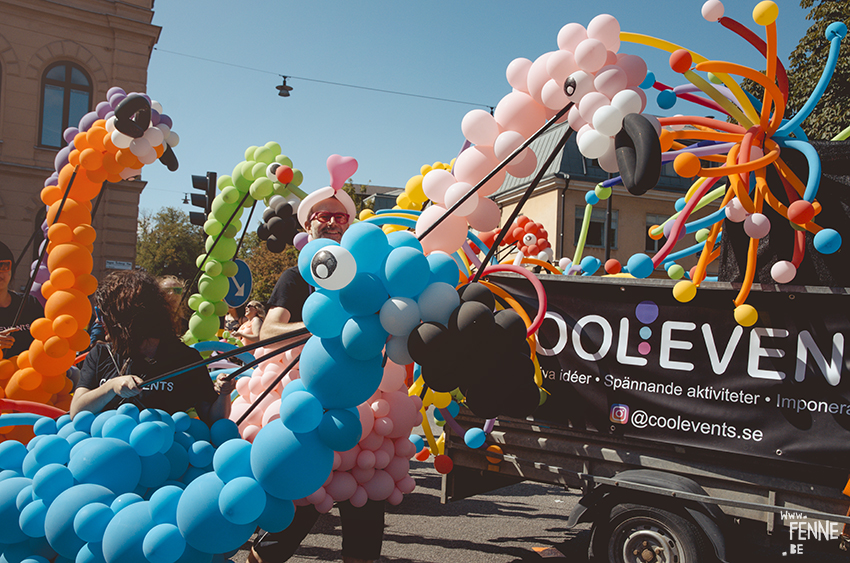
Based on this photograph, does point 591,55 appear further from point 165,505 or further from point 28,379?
point 28,379

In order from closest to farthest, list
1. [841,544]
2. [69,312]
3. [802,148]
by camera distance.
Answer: [841,544]
[802,148]
[69,312]

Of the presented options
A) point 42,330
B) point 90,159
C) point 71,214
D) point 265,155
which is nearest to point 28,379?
point 42,330

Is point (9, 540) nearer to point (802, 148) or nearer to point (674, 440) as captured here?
point (674, 440)

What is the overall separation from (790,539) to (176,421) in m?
3.37

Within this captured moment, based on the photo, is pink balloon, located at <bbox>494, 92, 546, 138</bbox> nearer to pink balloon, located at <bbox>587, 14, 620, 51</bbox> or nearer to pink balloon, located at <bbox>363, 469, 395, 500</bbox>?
pink balloon, located at <bbox>587, 14, 620, 51</bbox>

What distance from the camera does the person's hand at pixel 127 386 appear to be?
2.67m

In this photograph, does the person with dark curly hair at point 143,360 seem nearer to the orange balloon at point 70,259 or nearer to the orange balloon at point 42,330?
the orange balloon at point 42,330

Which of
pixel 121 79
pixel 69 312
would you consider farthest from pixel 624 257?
pixel 69 312

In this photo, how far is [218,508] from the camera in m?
1.97

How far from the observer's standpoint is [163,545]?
1953mm

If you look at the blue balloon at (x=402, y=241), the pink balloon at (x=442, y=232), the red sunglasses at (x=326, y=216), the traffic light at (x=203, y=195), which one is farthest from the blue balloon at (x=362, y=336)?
the traffic light at (x=203, y=195)

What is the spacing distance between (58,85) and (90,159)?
1533 cm

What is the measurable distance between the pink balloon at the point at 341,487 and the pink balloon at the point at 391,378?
1.66 feet

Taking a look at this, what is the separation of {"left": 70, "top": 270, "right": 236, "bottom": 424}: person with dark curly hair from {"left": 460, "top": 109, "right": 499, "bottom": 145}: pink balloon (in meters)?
1.64
